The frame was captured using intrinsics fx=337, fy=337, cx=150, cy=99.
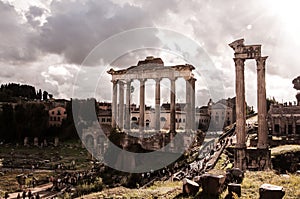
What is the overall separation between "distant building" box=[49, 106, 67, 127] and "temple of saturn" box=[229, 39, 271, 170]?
43283mm

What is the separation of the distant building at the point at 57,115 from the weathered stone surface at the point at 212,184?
50524 millimetres

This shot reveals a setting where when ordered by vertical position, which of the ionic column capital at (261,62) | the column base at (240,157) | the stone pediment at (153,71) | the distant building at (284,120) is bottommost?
the column base at (240,157)

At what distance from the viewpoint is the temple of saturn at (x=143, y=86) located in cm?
2973

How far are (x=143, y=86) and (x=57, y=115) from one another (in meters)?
29.5

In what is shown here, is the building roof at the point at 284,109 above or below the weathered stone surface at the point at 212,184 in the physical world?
above

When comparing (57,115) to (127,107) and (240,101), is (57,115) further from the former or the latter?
(240,101)

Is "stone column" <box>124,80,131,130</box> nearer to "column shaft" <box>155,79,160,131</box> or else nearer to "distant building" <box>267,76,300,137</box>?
"column shaft" <box>155,79,160,131</box>

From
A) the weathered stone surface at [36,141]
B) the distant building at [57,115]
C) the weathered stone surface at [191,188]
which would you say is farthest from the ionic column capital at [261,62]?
the distant building at [57,115]

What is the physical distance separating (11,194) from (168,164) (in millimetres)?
10224

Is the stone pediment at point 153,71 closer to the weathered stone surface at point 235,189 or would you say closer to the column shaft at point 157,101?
the column shaft at point 157,101

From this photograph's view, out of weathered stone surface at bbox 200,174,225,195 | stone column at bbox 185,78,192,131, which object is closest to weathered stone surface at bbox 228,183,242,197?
weathered stone surface at bbox 200,174,225,195

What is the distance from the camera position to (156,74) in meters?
30.9

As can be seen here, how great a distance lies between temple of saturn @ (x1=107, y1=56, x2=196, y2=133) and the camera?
29.7m

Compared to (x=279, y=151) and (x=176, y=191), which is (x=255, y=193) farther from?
(x=279, y=151)
